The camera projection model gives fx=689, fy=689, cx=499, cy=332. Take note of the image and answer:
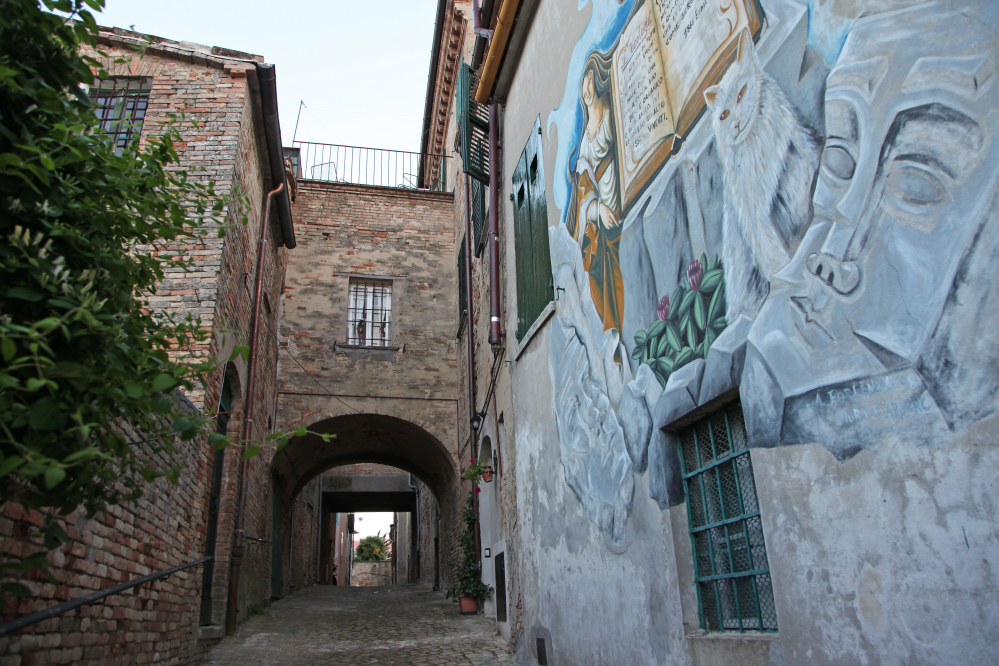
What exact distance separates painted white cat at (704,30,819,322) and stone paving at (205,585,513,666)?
4.78 metres

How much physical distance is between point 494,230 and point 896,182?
6055 mm

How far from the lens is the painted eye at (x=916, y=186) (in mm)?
2203

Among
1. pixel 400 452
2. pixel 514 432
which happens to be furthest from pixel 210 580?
pixel 400 452

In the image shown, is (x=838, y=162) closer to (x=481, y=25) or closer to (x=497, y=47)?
(x=497, y=47)

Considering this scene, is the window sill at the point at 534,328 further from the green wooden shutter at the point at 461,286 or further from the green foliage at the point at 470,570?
the green wooden shutter at the point at 461,286

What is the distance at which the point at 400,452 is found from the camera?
14.2m

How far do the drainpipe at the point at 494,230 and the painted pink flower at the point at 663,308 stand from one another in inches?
157

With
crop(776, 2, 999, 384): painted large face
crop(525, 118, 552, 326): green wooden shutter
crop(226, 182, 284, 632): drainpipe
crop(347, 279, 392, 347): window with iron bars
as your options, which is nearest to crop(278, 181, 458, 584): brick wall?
crop(347, 279, 392, 347): window with iron bars

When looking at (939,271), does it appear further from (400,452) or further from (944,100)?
(400,452)

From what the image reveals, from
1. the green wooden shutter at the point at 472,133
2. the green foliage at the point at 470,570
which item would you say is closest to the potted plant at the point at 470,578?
the green foliage at the point at 470,570

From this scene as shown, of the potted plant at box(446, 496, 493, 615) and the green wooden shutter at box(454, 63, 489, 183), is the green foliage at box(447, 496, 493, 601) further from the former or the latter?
the green wooden shutter at box(454, 63, 489, 183)

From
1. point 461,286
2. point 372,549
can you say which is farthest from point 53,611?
point 372,549

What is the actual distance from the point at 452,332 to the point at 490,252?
4.63m

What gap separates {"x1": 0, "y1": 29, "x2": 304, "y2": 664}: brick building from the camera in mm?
3887
